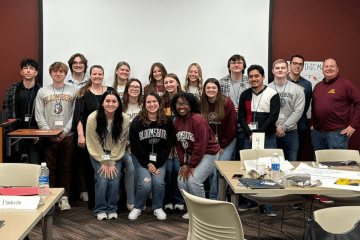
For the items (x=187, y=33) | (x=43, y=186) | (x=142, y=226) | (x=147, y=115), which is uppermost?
(x=187, y=33)

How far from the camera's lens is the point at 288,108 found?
4672mm

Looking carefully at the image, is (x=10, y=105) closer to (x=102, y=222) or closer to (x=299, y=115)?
(x=102, y=222)

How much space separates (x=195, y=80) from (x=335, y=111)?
169cm

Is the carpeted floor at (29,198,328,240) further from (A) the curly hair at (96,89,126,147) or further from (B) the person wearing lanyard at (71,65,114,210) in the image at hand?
(A) the curly hair at (96,89,126,147)

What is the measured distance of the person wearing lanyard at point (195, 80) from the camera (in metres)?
4.74

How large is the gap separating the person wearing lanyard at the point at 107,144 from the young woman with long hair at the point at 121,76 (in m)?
0.59

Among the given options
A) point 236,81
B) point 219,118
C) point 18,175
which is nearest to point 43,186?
point 18,175

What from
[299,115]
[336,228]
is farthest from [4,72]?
[336,228]

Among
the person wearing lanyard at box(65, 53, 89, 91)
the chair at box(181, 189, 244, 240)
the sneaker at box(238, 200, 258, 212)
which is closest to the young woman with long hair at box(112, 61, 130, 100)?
the person wearing lanyard at box(65, 53, 89, 91)

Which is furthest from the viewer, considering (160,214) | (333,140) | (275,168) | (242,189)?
(333,140)

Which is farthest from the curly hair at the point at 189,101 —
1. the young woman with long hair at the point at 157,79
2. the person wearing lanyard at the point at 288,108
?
the person wearing lanyard at the point at 288,108

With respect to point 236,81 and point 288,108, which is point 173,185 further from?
point 288,108

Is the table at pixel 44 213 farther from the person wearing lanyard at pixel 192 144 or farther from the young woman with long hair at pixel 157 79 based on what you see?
the young woman with long hair at pixel 157 79

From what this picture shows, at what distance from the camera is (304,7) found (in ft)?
18.2
